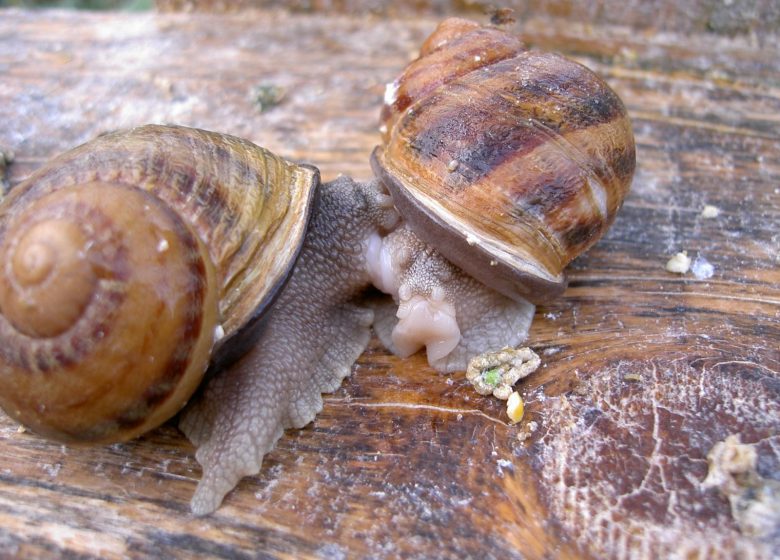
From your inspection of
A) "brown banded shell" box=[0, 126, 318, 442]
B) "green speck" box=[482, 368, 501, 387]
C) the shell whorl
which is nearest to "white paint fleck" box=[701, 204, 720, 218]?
"green speck" box=[482, 368, 501, 387]

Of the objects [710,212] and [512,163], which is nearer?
[512,163]

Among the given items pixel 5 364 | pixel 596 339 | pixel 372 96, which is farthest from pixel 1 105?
pixel 596 339

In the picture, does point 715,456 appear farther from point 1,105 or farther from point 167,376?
point 1,105

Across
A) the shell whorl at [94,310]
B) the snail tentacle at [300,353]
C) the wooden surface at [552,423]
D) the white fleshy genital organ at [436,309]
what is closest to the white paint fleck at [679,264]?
the wooden surface at [552,423]

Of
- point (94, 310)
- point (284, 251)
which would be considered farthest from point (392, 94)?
point (94, 310)

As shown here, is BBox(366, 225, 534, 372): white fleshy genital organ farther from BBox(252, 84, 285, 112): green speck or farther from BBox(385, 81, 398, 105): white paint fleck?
BBox(252, 84, 285, 112): green speck

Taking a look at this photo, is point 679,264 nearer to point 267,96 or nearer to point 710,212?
point 710,212

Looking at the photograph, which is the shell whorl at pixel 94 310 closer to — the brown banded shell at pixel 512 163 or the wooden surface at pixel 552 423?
the wooden surface at pixel 552 423
